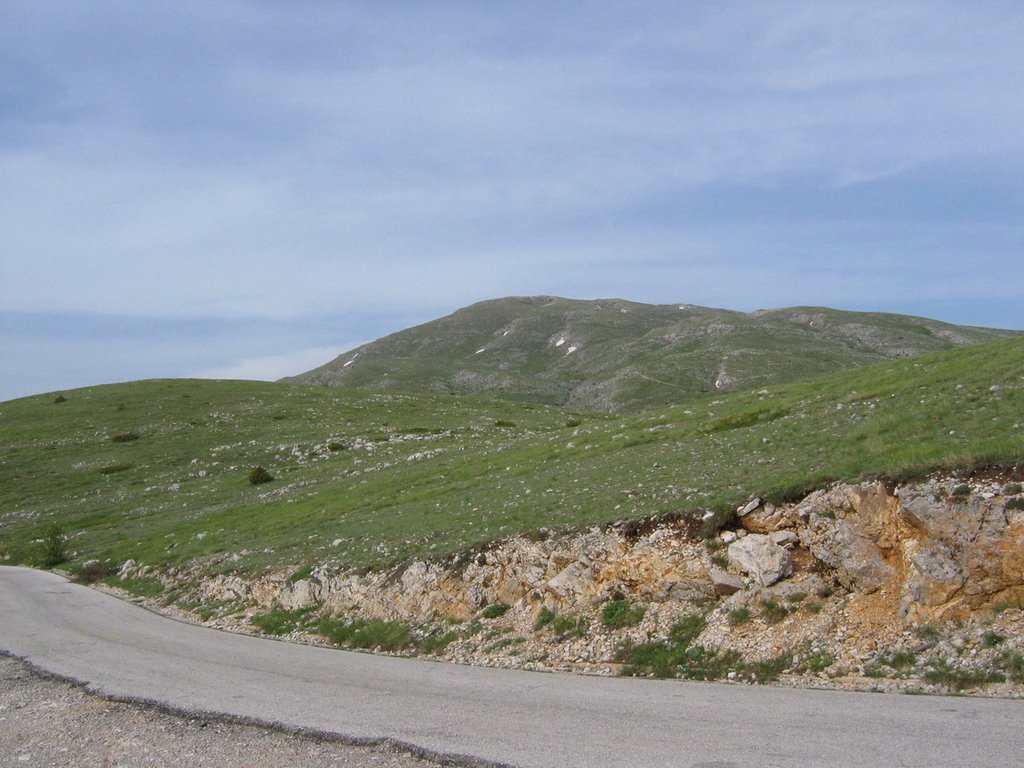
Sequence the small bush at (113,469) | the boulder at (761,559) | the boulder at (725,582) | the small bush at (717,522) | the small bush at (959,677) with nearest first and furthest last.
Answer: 1. the small bush at (959,677)
2. the boulder at (761,559)
3. the boulder at (725,582)
4. the small bush at (717,522)
5. the small bush at (113,469)

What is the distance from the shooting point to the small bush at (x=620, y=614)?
18.0 metres

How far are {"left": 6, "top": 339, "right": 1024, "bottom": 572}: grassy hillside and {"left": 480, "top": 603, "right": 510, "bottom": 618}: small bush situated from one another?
127 inches

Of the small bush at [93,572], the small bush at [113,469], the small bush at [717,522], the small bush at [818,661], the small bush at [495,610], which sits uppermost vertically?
the small bush at [717,522]

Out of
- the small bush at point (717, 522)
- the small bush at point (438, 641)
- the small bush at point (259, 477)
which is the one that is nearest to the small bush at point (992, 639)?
the small bush at point (717, 522)

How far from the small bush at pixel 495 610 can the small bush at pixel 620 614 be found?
3145 millimetres

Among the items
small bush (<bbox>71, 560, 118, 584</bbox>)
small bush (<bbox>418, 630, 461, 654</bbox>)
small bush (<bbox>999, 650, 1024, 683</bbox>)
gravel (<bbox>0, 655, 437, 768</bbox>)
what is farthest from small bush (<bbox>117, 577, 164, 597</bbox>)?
small bush (<bbox>999, 650, 1024, 683</bbox>)

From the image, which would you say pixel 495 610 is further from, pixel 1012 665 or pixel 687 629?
pixel 1012 665

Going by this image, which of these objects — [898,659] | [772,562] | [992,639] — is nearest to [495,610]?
[772,562]

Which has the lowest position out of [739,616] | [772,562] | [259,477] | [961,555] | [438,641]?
[438,641]

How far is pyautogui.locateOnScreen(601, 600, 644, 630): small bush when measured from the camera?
18.0 m

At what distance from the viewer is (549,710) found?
13.5 meters

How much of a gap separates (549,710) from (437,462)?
115 ft

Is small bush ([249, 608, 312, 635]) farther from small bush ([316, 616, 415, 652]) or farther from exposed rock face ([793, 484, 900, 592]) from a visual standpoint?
Answer: exposed rock face ([793, 484, 900, 592])

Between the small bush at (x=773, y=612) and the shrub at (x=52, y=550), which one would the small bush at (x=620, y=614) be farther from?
the shrub at (x=52, y=550)
